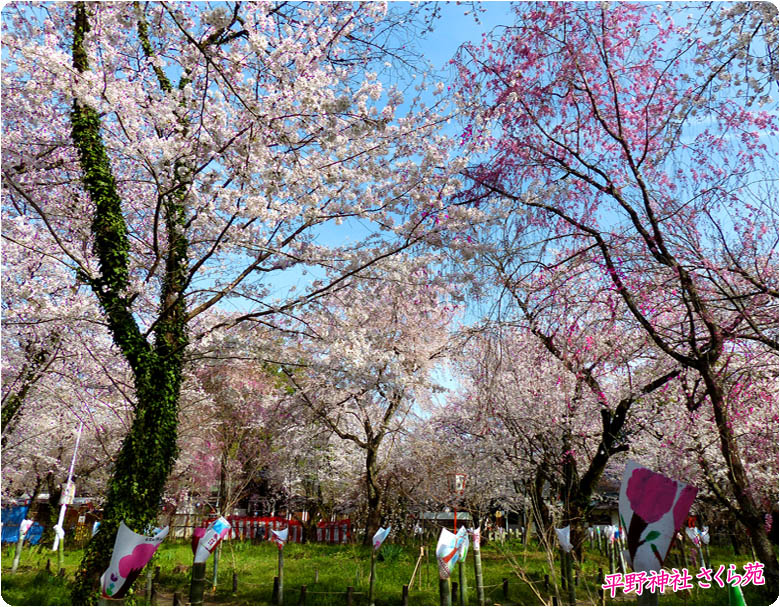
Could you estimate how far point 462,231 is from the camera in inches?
223

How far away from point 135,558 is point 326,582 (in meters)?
7.18

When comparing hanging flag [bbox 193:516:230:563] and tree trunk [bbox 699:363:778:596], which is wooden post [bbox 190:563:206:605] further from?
tree trunk [bbox 699:363:778:596]

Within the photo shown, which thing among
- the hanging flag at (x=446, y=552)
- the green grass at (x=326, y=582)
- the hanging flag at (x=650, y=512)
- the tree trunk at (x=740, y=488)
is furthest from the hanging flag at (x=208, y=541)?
the tree trunk at (x=740, y=488)

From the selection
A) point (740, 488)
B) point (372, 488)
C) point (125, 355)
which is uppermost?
point (125, 355)

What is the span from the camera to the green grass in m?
8.62

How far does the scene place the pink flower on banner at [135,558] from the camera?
3.98 m

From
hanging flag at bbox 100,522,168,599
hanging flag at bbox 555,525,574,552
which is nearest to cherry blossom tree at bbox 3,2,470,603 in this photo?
hanging flag at bbox 100,522,168,599

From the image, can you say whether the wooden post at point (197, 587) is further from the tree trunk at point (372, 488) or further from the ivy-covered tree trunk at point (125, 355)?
the tree trunk at point (372, 488)

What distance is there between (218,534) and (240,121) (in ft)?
16.2

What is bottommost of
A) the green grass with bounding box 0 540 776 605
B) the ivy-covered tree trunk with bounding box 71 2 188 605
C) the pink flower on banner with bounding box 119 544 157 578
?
the green grass with bounding box 0 540 776 605

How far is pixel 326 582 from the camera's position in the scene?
1028 cm

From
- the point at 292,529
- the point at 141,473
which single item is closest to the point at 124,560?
the point at 141,473

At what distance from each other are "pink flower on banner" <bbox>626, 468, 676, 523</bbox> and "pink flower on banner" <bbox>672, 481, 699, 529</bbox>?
2cm

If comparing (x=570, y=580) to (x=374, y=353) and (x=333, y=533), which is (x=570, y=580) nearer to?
(x=374, y=353)
